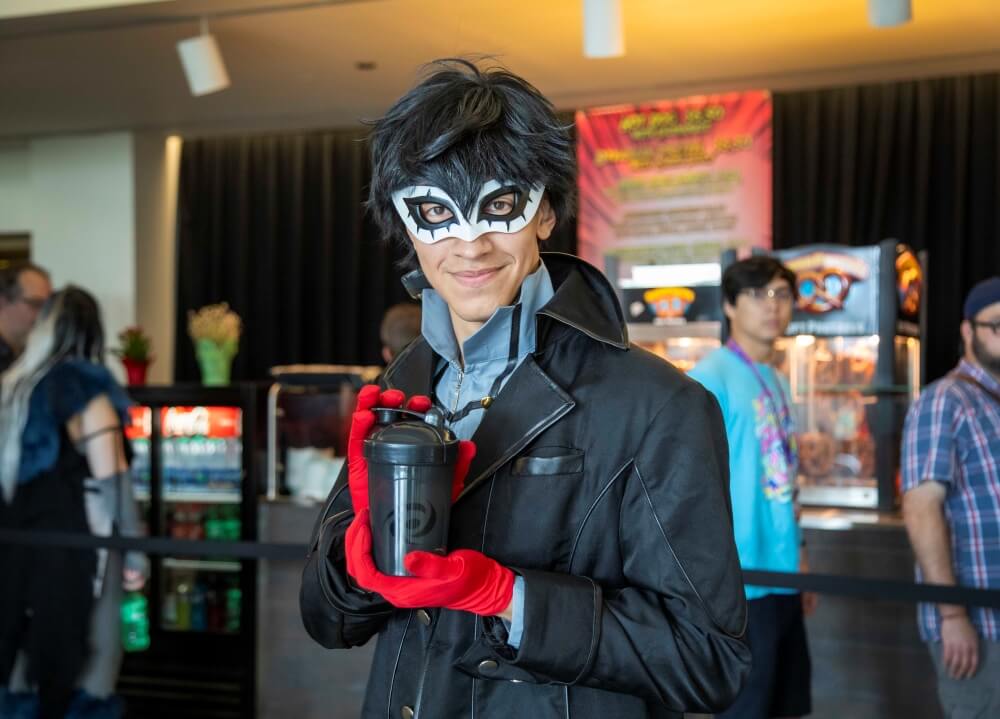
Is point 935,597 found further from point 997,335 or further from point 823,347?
point 823,347

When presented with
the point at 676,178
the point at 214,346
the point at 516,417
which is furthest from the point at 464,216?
the point at 676,178

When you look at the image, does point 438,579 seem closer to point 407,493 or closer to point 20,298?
point 407,493

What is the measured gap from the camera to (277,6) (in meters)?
4.29

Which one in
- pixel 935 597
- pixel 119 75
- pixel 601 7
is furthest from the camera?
pixel 119 75

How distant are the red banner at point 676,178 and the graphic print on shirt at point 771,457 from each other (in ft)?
10.8

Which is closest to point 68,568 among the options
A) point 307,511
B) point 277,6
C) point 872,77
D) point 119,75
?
point 307,511

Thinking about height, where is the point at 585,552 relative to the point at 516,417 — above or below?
below

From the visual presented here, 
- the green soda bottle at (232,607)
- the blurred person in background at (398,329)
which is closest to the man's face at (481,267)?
the blurred person in background at (398,329)

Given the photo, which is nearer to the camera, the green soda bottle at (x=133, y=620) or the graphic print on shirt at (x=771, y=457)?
the graphic print on shirt at (x=771, y=457)

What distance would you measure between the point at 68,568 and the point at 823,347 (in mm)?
2757

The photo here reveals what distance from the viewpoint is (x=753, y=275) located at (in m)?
3.08

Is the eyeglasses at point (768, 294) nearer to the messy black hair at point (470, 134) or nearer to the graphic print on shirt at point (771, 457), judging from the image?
the graphic print on shirt at point (771, 457)

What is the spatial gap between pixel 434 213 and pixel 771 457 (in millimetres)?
1771

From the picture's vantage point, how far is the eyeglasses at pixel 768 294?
3.02 m
